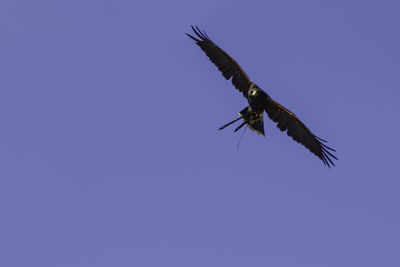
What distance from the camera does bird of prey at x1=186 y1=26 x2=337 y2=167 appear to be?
2594cm

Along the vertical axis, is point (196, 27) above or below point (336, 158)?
above

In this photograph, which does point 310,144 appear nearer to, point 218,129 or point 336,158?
point 336,158

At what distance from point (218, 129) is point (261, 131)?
2590 millimetres

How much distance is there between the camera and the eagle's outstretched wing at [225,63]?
26.2 m

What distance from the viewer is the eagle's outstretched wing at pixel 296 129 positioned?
2683 cm

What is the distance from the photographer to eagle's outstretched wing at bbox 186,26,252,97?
2623 cm

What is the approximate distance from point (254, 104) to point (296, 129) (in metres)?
2.60

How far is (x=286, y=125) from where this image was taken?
2733 centimetres

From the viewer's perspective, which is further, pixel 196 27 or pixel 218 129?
pixel 196 27

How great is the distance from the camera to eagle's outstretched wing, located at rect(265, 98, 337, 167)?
26828mm

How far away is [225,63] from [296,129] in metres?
4.12

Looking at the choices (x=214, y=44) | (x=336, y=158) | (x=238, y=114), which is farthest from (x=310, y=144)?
(x=214, y=44)

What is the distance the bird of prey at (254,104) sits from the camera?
25938mm

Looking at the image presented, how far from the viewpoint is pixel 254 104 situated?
25.8 m
